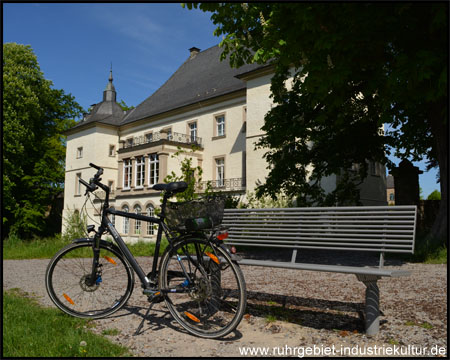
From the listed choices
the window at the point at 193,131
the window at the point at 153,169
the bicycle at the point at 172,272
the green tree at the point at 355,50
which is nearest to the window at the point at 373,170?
the green tree at the point at 355,50

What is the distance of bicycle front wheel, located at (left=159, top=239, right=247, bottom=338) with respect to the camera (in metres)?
3.86

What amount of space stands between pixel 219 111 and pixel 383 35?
74.6ft

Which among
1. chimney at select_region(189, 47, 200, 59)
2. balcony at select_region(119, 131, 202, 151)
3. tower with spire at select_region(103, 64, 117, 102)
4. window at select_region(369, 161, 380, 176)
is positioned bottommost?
window at select_region(369, 161, 380, 176)

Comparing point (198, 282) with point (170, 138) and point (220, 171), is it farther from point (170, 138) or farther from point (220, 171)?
point (170, 138)

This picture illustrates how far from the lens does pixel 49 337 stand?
11.9 ft

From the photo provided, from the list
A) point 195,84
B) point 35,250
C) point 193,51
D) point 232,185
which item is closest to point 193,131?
point 195,84

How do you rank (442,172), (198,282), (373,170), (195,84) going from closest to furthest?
(198,282) < (442,172) < (373,170) < (195,84)

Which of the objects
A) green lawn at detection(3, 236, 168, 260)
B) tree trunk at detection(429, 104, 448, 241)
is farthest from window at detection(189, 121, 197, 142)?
tree trunk at detection(429, 104, 448, 241)

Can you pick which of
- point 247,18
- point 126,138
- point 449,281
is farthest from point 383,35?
point 126,138

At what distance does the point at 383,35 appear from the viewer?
7090 mm

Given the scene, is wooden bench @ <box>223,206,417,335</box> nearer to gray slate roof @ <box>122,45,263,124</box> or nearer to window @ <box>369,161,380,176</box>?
window @ <box>369,161,380,176</box>

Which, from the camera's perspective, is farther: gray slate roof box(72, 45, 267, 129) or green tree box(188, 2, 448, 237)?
gray slate roof box(72, 45, 267, 129)

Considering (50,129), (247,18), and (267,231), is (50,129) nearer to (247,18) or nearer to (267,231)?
(247,18)

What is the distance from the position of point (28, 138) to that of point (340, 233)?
31.9m
